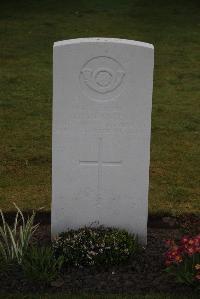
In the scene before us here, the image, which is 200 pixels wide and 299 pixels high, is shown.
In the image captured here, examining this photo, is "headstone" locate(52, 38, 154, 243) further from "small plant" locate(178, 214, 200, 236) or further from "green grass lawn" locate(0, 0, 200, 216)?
"green grass lawn" locate(0, 0, 200, 216)

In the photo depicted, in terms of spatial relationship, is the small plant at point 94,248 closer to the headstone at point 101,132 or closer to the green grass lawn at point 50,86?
the headstone at point 101,132

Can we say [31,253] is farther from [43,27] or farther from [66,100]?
[43,27]

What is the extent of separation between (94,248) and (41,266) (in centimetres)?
48

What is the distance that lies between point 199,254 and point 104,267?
826mm

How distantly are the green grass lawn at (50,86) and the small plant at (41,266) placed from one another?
1.62 metres

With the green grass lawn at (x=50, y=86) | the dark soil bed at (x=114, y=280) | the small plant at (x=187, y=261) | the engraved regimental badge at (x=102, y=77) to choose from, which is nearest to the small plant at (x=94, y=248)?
the dark soil bed at (x=114, y=280)

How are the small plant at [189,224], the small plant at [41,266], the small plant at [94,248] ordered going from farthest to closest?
1. the small plant at [189,224]
2. the small plant at [94,248]
3. the small plant at [41,266]

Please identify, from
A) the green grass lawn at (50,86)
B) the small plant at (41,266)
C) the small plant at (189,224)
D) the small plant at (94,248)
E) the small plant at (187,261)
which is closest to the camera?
the small plant at (187,261)

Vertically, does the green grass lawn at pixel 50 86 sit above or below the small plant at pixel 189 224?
above

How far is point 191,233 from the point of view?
654 centimetres

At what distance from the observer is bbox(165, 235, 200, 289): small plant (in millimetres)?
5305

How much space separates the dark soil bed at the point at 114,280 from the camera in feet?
17.9

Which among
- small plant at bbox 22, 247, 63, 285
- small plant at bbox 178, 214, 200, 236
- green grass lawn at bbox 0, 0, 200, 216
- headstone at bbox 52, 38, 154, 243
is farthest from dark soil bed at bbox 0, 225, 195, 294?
green grass lawn at bbox 0, 0, 200, 216

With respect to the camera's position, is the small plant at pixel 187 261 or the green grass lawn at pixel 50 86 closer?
the small plant at pixel 187 261
